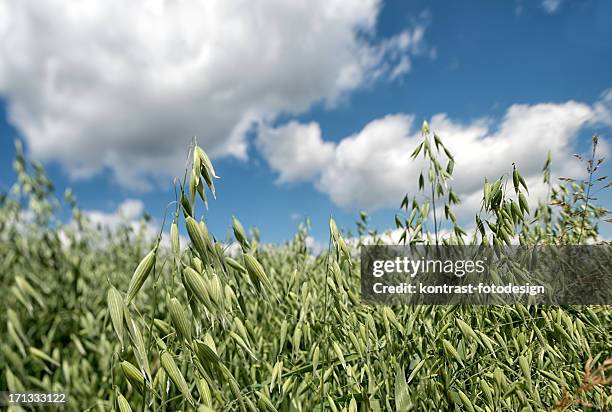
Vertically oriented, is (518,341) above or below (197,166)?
below

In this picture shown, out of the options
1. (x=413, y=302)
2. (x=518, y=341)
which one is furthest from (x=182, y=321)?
(x=518, y=341)

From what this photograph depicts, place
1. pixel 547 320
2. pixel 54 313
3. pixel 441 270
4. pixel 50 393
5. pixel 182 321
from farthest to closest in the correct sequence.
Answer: pixel 54 313, pixel 50 393, pixel 441 270, pixel 547 320, pixel 182 321

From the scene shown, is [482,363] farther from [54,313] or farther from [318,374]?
[54,313]

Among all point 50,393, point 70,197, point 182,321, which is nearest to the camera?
point 182,321

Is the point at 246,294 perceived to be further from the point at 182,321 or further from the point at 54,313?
the point at 182,321

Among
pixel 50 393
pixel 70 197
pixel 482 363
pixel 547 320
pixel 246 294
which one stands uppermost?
pixel 70 197

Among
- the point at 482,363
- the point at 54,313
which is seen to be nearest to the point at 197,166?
the point at 482,363

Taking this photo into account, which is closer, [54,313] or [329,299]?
[329,299]

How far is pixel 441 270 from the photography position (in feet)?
5.71

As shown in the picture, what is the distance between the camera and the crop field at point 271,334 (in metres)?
1.02

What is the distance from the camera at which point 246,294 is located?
8.87 feet

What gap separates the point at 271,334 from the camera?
8.05ft

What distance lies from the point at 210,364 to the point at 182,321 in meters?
0.15

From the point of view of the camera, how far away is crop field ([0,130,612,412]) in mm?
1022
